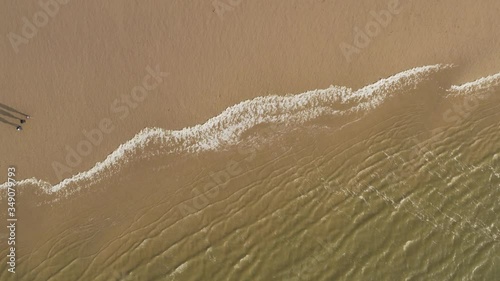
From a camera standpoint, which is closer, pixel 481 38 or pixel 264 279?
pixel 264 279

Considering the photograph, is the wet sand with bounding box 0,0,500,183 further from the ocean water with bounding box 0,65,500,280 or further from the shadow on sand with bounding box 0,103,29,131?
the ocean water with bounding box 0,65,500,280

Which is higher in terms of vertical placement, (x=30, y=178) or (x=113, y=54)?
(x=113, y=54)

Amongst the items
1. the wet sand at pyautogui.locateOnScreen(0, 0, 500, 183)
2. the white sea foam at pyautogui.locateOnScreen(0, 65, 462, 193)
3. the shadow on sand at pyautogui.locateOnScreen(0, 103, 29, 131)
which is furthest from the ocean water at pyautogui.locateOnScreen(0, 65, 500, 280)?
the shadow on sand at pyautogui.locateOnScreen(0, 103, 29, 131)

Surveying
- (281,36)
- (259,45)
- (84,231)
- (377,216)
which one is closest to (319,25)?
(281,36)

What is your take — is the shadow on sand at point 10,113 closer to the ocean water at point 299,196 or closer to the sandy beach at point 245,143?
the sandy beach at point 245,143

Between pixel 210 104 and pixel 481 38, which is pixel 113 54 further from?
pixel 481 38

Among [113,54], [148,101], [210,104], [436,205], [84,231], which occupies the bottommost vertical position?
[436,205]
